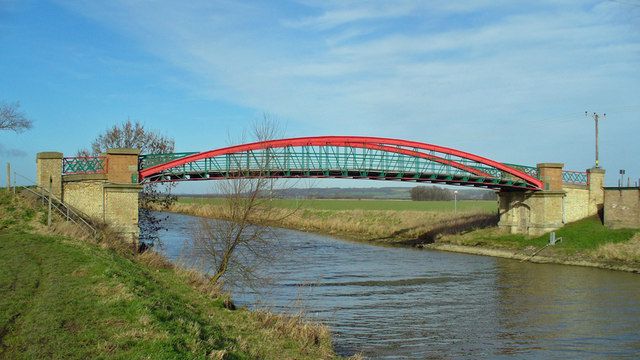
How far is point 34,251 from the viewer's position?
18.5 metres

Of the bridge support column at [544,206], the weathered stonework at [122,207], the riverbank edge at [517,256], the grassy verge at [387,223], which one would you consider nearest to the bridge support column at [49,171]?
the weathered stonework at [122,207]

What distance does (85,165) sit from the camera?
30.7 m

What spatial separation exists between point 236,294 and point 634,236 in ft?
90.2

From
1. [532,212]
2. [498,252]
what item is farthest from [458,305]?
[532,212]

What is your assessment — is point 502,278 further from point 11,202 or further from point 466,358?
point 11,202

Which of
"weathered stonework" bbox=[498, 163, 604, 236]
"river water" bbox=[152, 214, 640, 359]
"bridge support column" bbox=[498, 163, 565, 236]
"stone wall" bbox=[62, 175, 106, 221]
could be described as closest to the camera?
"river water" bbox=[152, 214, 640, 359]

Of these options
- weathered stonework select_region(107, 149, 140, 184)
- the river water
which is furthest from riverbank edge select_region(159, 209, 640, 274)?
weathered stonework select_region(107, 149, 140, 184)

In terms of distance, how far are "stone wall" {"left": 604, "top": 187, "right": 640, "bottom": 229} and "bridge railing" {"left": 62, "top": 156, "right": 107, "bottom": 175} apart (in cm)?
3306

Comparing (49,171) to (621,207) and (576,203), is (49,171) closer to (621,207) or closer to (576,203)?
(621,207)

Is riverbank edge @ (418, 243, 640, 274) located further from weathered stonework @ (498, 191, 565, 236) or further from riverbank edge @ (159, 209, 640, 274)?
weathered stonework @ (498, 191, 565, 236)

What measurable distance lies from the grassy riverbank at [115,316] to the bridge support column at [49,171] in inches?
316

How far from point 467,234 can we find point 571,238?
32.0 feet

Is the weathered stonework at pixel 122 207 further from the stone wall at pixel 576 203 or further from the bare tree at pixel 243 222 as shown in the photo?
the stone wall at pixel 576 203

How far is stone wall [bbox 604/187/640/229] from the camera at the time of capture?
3991cm
